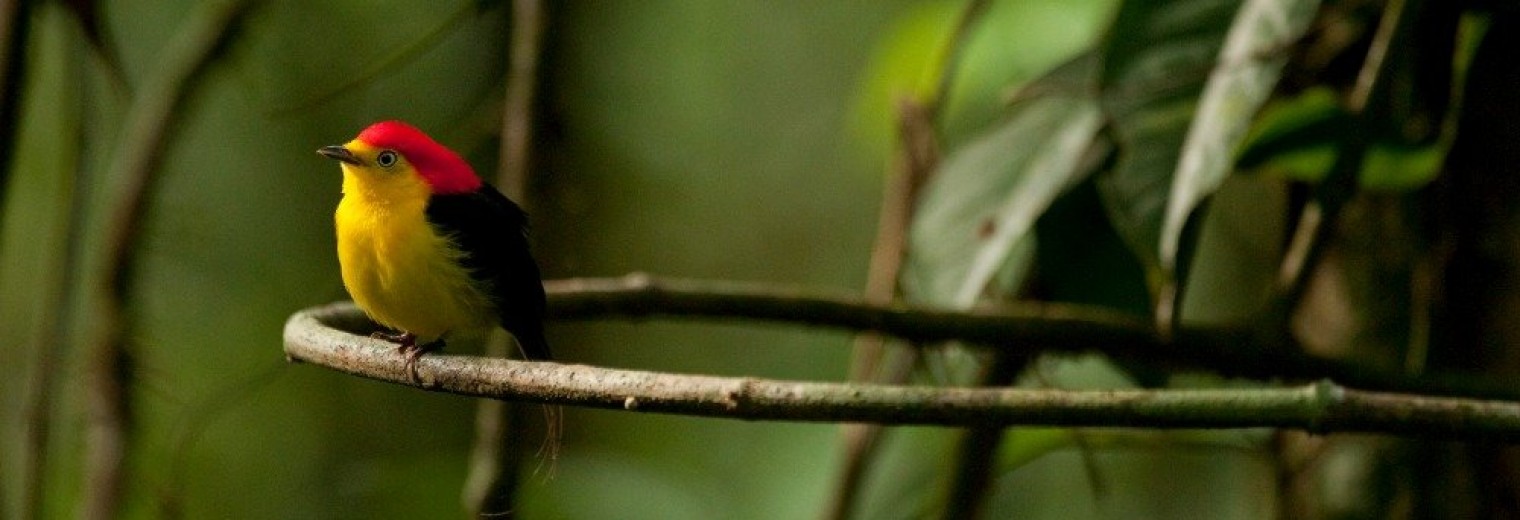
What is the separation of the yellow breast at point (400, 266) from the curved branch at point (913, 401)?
0.18 m

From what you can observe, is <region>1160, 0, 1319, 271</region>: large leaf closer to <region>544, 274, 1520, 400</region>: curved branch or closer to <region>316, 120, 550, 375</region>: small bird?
<region>544, 274, 1520, 400</region>: curved branch

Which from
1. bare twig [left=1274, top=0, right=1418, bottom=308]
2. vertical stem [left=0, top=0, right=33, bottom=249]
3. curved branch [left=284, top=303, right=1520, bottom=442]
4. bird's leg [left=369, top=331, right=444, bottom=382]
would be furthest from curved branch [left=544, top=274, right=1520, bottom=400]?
vertical stem [left=0, top=0, right=33, bottom=249]

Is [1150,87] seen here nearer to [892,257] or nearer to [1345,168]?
[1345,168]

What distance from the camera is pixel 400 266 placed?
172 centimetres

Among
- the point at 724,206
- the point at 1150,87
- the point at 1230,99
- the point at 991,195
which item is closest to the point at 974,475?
the point at 991,195

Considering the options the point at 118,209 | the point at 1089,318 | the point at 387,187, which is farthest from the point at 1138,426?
the point at 118,209

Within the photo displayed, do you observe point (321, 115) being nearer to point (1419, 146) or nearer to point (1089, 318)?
point (1089, 318)

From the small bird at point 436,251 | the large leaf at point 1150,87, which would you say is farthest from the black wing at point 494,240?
the large leaf at point 1150,87

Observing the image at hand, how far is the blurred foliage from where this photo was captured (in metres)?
2.42

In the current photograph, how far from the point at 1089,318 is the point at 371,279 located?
3.96 feet

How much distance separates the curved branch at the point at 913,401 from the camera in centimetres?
129

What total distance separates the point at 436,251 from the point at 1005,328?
3.13ft

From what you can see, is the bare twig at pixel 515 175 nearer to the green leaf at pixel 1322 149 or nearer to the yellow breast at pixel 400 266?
the yellow breast at pixel 400 266

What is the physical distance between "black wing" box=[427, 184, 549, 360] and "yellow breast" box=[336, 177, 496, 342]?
0.02 metres
